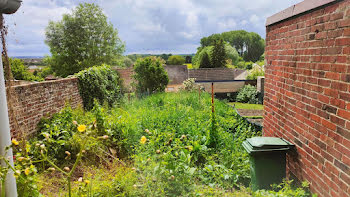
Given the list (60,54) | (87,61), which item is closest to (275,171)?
(87,61)

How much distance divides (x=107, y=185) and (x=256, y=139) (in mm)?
2061

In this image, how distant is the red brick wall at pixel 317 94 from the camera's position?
2139 mm

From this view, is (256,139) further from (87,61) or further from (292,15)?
(87,61)

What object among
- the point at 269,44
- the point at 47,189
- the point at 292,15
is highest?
the point at 292,15

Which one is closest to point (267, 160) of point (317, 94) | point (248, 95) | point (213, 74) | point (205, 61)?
point (317, 94)

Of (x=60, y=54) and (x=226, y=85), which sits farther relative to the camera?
(x=60, y=54)

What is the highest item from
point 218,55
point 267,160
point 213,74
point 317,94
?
point 218,55

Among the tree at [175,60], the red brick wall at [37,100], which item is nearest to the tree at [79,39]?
the red brick wall at [37,100]

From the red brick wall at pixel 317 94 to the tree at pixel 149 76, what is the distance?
10.3 m

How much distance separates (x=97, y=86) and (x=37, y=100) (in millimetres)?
3374

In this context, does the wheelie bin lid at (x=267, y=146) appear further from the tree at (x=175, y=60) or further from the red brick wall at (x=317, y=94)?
the tree at (x=175, y=60)

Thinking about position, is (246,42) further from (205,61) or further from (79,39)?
(79,39)

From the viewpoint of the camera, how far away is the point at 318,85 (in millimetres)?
2510

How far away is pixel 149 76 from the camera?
13523 mm
